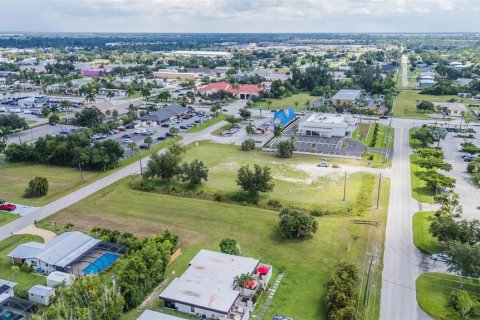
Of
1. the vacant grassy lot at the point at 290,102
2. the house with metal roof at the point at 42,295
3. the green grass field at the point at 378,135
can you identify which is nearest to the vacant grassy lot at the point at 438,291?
the house with metal roof at the point at 42,295

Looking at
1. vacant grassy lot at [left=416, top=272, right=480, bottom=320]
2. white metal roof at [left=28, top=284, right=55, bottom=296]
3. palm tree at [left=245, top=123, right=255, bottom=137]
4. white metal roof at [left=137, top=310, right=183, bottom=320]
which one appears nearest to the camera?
white metal roof at [left=137, top=310, right=183, bottom=320]

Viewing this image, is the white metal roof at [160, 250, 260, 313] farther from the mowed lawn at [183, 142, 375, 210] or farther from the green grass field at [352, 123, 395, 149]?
the green grass field at [352, 123, 395, 149]

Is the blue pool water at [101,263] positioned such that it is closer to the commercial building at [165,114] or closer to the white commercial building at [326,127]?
the white commercial building at [326,127]

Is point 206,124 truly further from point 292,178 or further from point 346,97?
point 346,97

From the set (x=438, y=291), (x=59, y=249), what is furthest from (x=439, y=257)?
(x=59, y=249)

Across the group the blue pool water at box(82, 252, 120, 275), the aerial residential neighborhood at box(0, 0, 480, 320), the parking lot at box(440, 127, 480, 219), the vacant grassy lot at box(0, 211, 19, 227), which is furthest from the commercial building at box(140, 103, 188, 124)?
the parking lot at box(440, 127, 480, 219)

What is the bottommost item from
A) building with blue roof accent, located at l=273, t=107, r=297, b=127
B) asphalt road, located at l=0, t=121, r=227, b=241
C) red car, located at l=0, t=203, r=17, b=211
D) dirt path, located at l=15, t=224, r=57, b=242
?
dirt path, located at l=15, t=224, r=57, b=242
